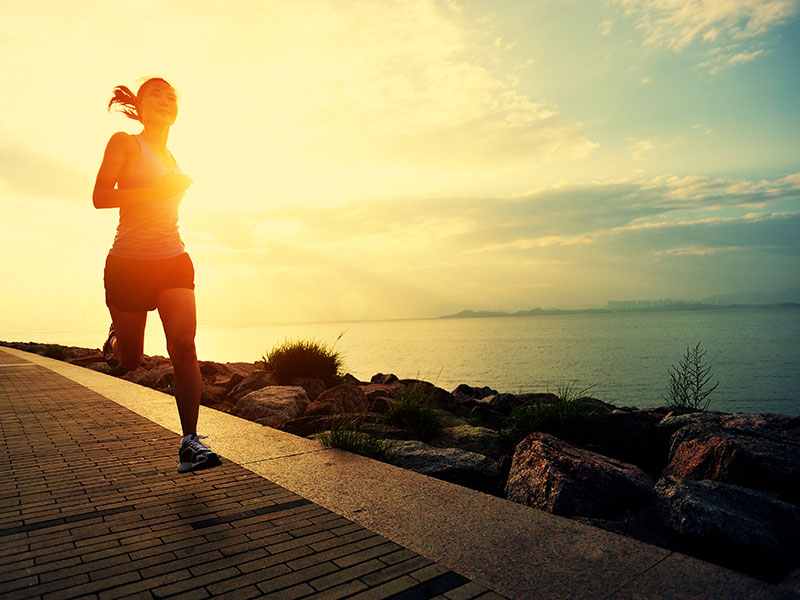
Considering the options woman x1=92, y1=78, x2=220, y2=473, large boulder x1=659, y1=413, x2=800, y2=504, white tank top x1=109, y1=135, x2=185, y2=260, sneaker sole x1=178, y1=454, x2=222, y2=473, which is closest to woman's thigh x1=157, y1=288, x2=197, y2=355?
woman x1=92, y1=78, x2=220, y2=473

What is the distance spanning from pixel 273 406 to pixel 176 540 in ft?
15.8

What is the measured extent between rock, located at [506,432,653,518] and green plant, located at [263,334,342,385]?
6983 mm

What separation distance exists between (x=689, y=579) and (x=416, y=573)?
1123 millimetres

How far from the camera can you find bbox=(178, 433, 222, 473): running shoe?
3.98 metres

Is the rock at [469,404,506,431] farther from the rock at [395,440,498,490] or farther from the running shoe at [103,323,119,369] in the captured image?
the running shoe at [103,323,119,369]

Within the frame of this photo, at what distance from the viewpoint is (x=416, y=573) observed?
244 cm

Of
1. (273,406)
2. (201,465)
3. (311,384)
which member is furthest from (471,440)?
(311,384)

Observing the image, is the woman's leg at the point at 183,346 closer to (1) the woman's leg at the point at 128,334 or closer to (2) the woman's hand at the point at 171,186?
(1) the woman's leg at the point at 128,334

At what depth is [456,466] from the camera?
4.46 m

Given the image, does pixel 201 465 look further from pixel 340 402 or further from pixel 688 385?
pixel 688 385

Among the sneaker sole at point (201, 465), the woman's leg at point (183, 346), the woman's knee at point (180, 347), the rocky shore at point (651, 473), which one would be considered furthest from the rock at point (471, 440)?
the woman's knee at point (180, 347)

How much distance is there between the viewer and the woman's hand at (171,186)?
4.10m

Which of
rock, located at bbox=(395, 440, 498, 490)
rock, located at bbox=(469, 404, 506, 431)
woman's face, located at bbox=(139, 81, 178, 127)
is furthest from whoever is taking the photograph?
rock, located at bbox=(469, 404, 506, 431)

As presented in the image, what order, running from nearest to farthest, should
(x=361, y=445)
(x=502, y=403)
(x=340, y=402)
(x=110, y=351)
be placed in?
1. (x=361, y=445)
2. (x=110, y=351)
3. (x=340, y=402)
4. (x=502, y=403)
